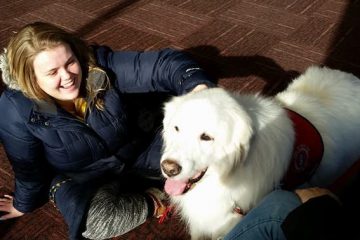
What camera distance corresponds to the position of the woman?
2297mm

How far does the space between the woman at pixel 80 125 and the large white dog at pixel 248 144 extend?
0.48m

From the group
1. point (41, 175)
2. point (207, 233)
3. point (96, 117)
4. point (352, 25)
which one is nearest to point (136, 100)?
point (96, 117)

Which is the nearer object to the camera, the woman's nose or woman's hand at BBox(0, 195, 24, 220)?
the woman's nose

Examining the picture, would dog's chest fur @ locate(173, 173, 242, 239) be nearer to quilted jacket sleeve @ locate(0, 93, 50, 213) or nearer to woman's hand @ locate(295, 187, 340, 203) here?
woman's hand @ locate(295, 187, 340, 203)

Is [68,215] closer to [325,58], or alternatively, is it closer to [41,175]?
[41,175]

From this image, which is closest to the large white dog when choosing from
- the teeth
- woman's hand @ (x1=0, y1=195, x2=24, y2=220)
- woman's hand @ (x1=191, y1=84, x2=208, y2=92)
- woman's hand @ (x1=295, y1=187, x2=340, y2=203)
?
woman's hand @ (x1=191, y1=84, x2=208, y2=92)

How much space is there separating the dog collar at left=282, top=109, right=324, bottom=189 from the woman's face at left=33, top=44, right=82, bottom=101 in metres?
1.24

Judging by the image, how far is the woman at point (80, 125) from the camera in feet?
7.54

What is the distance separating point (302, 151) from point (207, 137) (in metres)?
0.55

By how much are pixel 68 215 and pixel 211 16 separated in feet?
10.8

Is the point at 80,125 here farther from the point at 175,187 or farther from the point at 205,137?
the point at 205,137

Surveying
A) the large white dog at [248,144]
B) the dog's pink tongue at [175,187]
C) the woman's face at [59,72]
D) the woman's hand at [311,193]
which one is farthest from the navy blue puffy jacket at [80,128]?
the woman's hand at [311,193]

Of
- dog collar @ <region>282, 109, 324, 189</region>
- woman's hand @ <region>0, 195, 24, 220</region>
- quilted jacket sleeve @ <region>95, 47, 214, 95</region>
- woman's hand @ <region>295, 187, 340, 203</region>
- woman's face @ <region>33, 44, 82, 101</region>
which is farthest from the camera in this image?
woman's hand @ <region>0, 195, 24, 220</region>

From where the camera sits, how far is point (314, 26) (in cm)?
477
